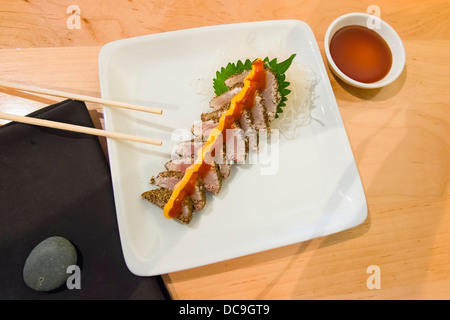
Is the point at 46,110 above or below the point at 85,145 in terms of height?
above

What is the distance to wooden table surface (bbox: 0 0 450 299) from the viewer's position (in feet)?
6.84

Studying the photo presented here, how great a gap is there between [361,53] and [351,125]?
60cm

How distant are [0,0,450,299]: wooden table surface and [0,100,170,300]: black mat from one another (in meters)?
0.31

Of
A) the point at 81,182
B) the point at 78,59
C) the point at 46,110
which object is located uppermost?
the point at 78,59

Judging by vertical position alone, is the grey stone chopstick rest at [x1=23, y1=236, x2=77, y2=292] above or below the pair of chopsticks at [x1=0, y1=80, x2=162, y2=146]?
below

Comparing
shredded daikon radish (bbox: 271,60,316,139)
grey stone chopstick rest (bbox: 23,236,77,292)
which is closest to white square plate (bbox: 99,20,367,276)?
shredded daikon radish (bbox: 271,60,316,139)

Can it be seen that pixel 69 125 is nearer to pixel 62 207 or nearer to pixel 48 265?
pixel 62 207

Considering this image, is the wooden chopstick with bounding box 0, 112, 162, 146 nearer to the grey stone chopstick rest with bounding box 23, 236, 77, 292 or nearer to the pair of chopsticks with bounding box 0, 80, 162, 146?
the pair of chopsticks with bounding box 0, 80, 162, 146

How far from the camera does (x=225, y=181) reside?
2145mm

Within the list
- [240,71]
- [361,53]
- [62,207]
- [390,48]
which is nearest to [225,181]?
[240,71]

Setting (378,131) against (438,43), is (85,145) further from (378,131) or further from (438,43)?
(438,43)

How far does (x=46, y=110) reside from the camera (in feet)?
6.45
